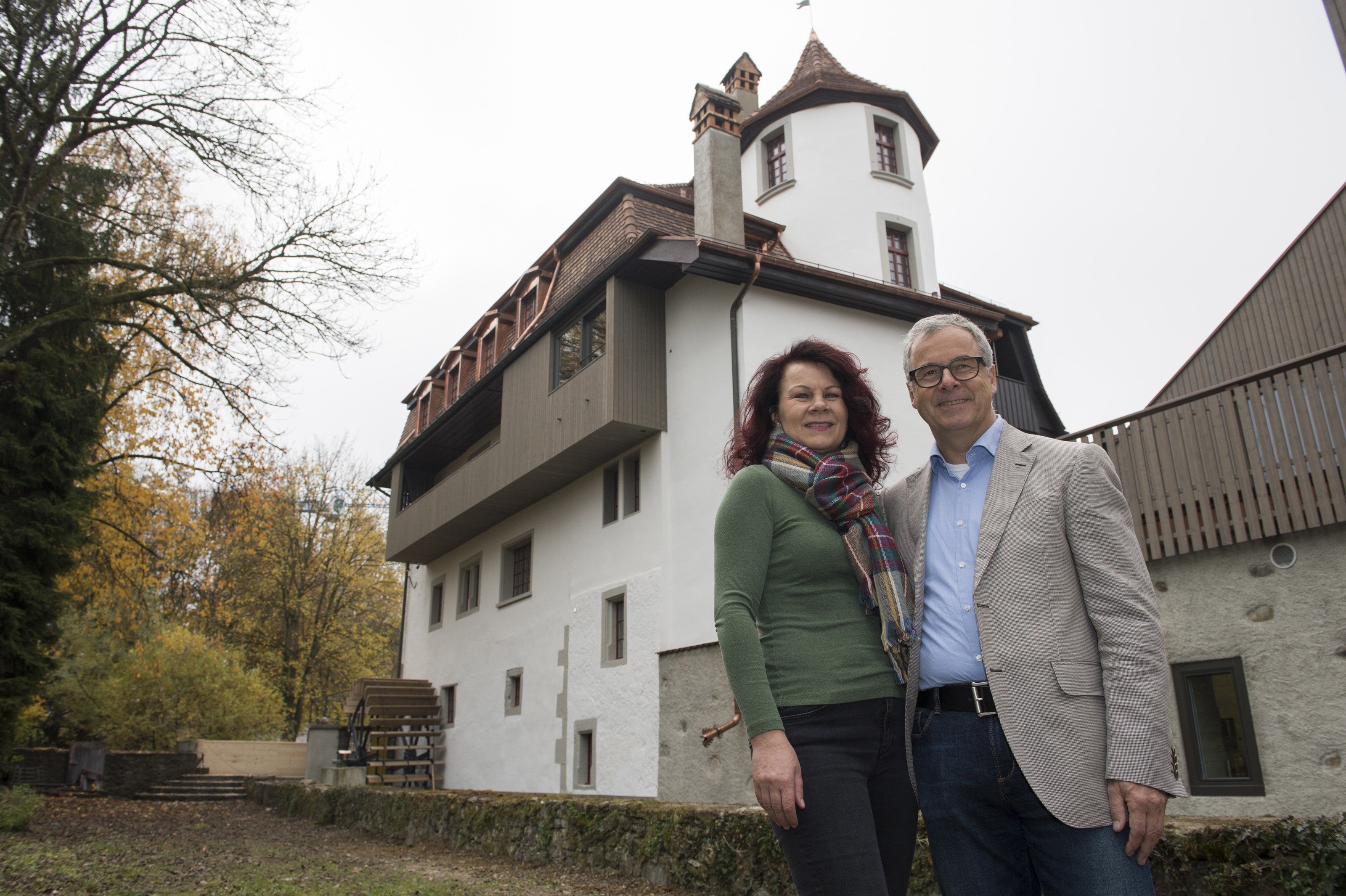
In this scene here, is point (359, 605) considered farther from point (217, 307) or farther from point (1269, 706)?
point (1269, 706)

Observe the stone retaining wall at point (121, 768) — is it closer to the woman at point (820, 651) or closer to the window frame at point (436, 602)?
the window frame at point (436, 602)

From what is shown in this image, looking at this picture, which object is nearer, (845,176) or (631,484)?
(631,484)

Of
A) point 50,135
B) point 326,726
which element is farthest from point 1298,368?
point 326,726

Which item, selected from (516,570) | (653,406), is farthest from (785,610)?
(516,570)

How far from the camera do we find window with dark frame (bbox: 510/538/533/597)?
1850 cm

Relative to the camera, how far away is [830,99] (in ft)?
59.7

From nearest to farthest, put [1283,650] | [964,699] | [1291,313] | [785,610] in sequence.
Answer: [964,699]
[785,610]
[1283,650]
[1291,313]

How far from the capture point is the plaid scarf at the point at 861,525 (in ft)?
7.50

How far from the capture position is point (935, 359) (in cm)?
251

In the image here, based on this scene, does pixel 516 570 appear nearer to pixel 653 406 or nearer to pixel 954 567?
pixel 653 406

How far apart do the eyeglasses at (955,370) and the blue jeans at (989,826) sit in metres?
0.87

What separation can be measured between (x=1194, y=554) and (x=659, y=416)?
309 inches

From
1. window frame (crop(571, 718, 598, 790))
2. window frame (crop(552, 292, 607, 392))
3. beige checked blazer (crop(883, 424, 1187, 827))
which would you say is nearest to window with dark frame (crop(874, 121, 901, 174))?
window frame (crop(552, 292, 607, 392))

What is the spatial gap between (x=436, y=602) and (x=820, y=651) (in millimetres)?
22086
